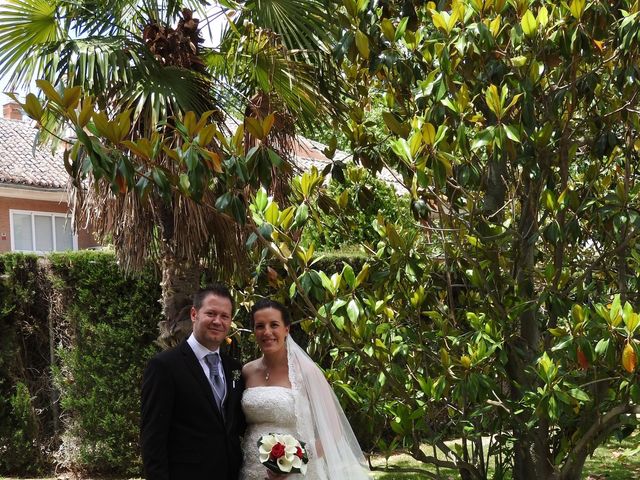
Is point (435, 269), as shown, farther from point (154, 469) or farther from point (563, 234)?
point (154, 469)

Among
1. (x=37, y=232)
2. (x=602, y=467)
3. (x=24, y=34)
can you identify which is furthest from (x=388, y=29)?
(x=37, y=232)

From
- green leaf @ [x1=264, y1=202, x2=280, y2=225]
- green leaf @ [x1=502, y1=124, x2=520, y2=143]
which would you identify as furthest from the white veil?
green leaf @ [x1=502, y1=124, x2=520, y2=143]

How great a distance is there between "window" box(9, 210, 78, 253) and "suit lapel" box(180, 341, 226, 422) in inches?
633

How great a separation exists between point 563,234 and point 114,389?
638cm

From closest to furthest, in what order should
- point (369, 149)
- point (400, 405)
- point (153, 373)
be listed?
point (153, 373), point (400, 405), point (369, 149)

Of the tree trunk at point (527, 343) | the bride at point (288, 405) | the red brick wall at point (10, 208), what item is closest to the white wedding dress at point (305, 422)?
the bride at point (288, 405)

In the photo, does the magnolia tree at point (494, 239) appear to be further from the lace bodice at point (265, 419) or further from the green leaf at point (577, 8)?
the lace bodice at point (265, 419)

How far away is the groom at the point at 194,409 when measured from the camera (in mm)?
4379

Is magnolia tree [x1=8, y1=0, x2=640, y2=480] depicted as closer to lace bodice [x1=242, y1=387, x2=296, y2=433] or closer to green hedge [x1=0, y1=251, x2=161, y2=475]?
lace bodice [x1=242, y1=387, x2=296, y2=433]

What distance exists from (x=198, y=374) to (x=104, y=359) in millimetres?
5650

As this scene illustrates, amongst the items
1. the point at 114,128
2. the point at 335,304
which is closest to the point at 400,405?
the point at 335,304

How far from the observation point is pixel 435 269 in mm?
6594

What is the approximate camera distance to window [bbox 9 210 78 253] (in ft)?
66.1

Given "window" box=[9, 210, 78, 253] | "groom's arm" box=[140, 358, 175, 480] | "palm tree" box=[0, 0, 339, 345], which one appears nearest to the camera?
"groom's arm" box=[140, 358, 175, 480]
